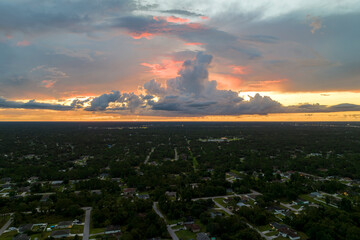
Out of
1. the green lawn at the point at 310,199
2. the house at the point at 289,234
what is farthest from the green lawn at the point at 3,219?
the green lawn at the point at 310,199

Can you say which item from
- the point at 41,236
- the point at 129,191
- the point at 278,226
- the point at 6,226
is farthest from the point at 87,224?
the point at 278,226

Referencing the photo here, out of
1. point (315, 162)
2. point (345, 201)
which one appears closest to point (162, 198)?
point (345, 201)

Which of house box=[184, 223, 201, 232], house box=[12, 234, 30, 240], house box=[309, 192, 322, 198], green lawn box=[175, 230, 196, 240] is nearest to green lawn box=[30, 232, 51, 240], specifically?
house box=[12, 234, 30, 240]

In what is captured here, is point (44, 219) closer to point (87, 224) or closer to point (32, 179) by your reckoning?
point (87, 224)

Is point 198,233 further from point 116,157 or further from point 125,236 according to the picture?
point 116,157

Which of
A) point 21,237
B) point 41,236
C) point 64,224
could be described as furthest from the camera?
point 64,224

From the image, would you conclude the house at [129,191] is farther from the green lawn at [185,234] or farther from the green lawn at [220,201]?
the green lawn at [185,234]

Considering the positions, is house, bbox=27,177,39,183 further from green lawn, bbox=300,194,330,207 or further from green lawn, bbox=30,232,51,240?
green lawn, bbox=300,194,330,207

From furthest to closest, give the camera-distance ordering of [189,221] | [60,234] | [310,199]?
[310,199]
[189,221]
[60,234]
